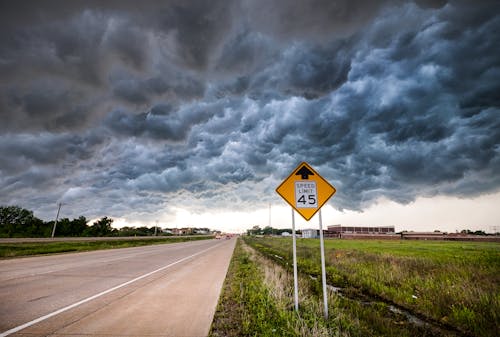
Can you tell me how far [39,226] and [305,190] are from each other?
9311 cm

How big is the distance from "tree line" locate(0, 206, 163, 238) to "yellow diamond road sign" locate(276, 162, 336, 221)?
283 ft

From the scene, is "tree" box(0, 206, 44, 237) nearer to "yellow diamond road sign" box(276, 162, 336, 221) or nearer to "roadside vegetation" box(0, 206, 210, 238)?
"roadside vegetation" box(0, 206, 210, 238)

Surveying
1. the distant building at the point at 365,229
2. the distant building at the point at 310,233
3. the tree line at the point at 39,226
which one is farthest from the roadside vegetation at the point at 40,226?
the distant building at the point at 365,229

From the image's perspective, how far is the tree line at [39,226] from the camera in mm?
68312

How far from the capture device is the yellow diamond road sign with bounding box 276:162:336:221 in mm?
5785

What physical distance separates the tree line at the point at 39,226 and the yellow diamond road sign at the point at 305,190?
8627cm

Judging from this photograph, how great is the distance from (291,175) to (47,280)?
9.35 m

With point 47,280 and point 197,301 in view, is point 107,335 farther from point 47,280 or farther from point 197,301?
point 47,280

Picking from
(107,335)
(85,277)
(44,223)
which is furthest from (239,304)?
(44,223)

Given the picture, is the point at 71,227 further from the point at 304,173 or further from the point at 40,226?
the point at 304,173

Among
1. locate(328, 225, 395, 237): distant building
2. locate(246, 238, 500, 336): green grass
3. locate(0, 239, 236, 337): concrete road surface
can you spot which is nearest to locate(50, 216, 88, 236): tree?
locate(0, 239, 236, 337): concrete road surface

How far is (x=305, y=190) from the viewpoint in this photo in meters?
5.91

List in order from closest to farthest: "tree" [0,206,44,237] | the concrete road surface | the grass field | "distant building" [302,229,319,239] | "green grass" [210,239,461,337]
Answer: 1. the concrete road surface
2. "green grass" [210,239,461,337]
3. the grass field
4. "tree" [0,206,44,237]
5. "distant building" [302,229,319,239]

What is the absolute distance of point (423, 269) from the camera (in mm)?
13250
